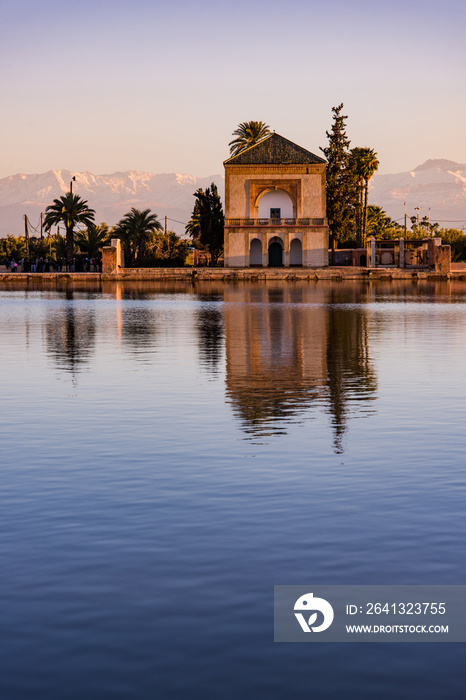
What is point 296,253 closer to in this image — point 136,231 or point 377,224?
point 136,231

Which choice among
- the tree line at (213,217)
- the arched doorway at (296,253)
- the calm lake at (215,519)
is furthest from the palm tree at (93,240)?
the calm lake at (215,519)

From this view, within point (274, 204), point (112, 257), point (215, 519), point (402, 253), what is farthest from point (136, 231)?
point (215, 519)

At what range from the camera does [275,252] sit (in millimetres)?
78250

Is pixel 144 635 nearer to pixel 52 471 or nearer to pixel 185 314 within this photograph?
pixel 52 471

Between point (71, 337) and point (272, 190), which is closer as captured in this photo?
point (71, 337)

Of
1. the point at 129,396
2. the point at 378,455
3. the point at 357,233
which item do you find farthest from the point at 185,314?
the point at 357,233

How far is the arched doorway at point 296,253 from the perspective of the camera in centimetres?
7731

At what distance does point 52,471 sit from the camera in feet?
28.4

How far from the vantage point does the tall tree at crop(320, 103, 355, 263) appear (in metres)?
77.9

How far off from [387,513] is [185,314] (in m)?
25.6

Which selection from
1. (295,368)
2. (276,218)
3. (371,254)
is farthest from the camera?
(276,218)

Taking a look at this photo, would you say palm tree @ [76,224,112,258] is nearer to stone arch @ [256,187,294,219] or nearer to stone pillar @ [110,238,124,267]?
stone pillar @ [110,238,124,267]

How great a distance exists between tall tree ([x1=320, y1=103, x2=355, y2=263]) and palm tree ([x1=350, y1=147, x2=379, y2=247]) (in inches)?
159

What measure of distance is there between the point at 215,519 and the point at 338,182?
241 ft
